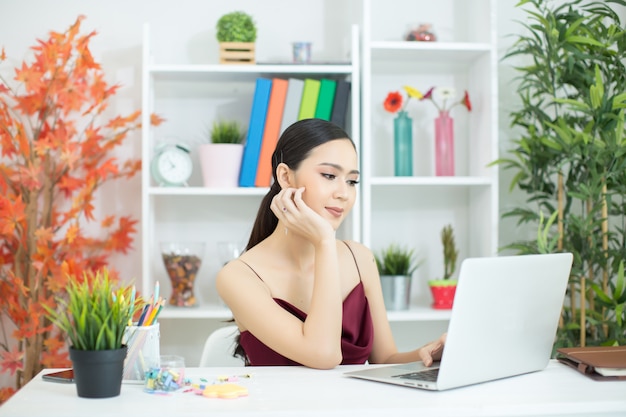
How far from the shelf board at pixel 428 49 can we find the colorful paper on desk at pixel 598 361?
1694 millimetres

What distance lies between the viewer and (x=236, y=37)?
10.3 ft

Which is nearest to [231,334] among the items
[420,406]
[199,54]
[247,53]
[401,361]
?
[401,361]

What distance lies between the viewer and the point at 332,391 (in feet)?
4.83

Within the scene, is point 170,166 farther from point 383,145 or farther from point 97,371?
point 97,371

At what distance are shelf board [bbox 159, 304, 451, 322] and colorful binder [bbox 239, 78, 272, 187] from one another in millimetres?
497

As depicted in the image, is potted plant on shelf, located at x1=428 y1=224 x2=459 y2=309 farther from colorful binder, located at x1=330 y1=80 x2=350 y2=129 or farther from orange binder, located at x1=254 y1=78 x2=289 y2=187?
orange binder, located at x1=254 y1=78 x2=289 y2=187

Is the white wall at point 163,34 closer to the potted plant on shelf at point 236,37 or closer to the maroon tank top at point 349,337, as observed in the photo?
the potted plant on shelf at point 236,37

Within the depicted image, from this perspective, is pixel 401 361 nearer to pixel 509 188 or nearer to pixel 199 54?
pixel 509 188

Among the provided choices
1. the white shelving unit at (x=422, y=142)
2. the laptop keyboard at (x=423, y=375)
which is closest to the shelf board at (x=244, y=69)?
the white shelving unit at (x=422, y=142)

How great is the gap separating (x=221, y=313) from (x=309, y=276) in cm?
104

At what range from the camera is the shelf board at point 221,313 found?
3.04 metres

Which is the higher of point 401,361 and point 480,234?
point 480,234

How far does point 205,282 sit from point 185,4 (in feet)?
3.79

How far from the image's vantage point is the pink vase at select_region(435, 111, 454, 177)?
330 cm
